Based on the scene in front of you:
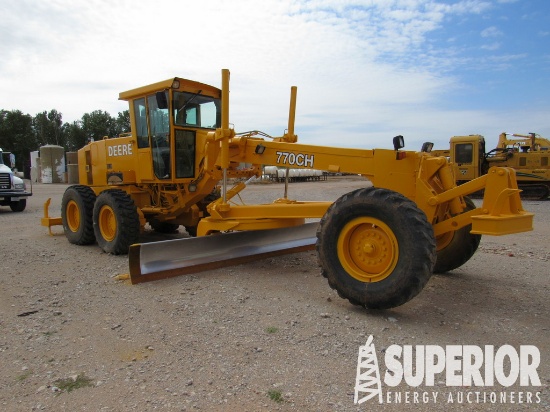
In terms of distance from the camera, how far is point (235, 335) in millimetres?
3820

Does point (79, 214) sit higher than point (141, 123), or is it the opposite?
point (141, 123)

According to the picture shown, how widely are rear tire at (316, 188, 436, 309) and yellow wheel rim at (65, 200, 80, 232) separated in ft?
20.0

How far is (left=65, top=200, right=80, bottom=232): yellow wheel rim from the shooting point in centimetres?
864

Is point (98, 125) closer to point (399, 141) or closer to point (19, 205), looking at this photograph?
point (19, 205)

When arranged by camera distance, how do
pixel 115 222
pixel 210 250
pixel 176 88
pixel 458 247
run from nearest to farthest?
1. pixel 458 247
2. pixel 210 250
3. pixel 176 88
4. pixel 115 222

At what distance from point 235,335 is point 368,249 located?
1512 mm

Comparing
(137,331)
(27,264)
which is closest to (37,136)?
(27,264)

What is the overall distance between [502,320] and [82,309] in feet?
13.7

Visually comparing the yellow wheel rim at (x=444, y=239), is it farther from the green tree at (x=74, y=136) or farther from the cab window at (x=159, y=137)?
the green tree at (x=74, y=136)

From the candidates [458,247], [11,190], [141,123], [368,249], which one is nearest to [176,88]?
[141,123]

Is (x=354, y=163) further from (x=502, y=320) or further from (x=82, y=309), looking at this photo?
(x=82, y=309)

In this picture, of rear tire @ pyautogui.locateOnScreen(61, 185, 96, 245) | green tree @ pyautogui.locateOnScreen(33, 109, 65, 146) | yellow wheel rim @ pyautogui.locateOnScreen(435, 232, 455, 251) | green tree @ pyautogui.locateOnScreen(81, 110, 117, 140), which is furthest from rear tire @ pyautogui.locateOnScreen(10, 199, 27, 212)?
green tree @ pyautogui.locateOnScreen(33, 109, 65, 146)

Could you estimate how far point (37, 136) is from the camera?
57.4 metres

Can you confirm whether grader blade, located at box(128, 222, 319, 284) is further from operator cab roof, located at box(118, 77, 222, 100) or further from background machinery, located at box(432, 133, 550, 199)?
background machinery, located at box(432, 133, 550, 199)
